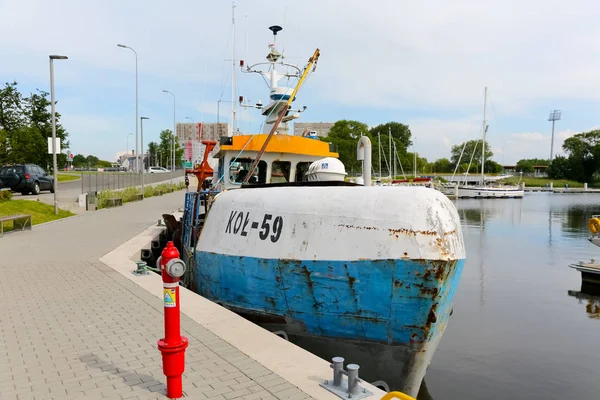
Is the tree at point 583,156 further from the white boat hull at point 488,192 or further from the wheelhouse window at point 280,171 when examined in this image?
the wheelhouse window at point 280,171

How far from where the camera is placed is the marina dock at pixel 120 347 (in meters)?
3.89

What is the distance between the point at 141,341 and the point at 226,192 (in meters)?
2.95

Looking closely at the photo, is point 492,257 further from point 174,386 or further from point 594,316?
point 174,386

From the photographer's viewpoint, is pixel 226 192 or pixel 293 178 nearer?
pixel 226 192

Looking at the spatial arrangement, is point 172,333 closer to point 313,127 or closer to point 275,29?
point 275,29

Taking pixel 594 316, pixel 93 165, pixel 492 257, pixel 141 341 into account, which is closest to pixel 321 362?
pixel 141 341

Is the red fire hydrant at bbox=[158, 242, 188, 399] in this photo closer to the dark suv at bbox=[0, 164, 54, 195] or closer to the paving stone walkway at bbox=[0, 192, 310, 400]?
the paving stone walkway at bbox=[0, 192, 310, 400]

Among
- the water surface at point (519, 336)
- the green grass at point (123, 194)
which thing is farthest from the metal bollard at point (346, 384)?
the green grass at point (123, 194)

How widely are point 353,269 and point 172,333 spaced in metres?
2.09

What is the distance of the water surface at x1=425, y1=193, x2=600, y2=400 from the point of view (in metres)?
7.07

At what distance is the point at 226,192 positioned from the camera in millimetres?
7367

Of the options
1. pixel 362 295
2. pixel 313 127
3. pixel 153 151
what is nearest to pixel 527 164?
pixel 313 127

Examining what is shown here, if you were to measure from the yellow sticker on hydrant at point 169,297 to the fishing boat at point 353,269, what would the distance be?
191cm

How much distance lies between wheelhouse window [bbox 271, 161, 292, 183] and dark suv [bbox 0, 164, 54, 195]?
22.2 m
